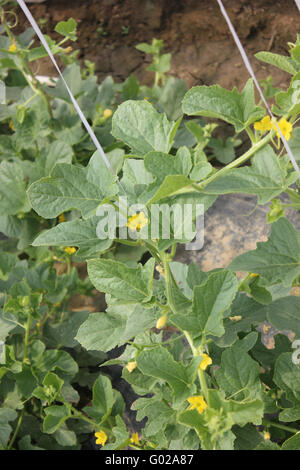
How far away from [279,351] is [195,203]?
0.39m

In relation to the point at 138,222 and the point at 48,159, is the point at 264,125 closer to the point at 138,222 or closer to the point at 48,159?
the point at 138,222

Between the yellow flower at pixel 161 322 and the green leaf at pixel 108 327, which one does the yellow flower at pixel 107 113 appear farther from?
the yellow flower at pixel 161 322

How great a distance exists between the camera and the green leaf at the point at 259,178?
79 centimetres

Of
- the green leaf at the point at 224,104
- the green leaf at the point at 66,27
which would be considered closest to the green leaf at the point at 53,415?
the green leaf at the point at 224,104

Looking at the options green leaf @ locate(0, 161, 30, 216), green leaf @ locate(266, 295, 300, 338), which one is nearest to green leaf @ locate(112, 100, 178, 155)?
green leaf @ locate(266, 295, 300, 338)

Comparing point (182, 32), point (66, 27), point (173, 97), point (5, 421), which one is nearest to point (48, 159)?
point (66, 27)

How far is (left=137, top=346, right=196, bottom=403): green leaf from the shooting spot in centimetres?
76

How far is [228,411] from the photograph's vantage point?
72 centimetres

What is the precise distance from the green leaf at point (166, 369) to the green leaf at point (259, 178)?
258 millimetres

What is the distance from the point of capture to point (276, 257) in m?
0.88

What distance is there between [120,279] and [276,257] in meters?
0.27

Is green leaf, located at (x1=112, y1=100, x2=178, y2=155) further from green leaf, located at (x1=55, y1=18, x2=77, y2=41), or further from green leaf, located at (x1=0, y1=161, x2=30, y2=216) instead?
green leaf, located at (x1=0, y1=161, x2=30, y2=216)
